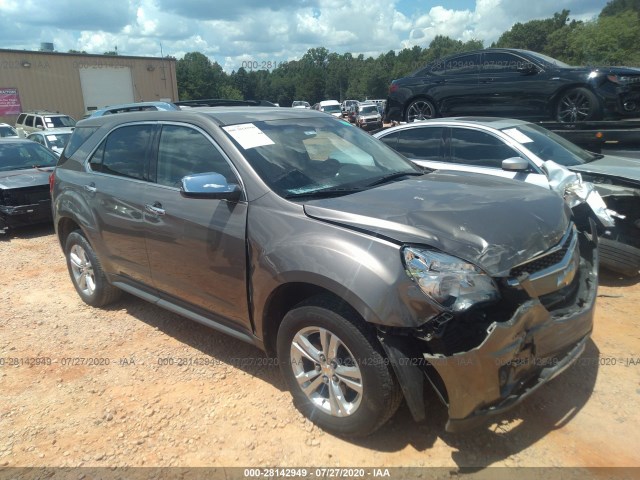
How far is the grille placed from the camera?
8.18 ft

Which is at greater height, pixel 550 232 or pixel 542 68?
pixel 542 68

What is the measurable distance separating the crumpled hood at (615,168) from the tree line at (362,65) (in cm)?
6590

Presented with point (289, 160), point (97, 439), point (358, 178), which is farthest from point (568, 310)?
point (97, 439)

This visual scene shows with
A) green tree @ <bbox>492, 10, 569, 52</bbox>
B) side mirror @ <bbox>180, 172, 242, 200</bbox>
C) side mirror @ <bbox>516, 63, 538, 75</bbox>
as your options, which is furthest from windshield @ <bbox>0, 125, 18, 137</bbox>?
green tree @ <bbox>492, 10, 569, 52</bbox>

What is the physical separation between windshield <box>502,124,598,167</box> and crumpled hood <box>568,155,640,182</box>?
0.44 ft

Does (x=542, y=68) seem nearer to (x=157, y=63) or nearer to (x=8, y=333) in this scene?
(x=8, y=333)

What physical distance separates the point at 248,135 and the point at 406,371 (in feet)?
6.42

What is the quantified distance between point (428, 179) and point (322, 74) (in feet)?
347

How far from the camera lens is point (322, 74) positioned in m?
104

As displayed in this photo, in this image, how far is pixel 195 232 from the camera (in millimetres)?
3332

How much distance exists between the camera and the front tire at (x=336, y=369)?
248cm

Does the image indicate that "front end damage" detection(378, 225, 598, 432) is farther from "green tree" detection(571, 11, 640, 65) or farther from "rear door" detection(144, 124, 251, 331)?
"green tree" detection(571, 11, 640, 65)

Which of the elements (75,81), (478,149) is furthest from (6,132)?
(478,149)

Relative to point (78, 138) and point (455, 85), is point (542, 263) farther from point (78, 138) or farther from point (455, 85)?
point (455, 85)
